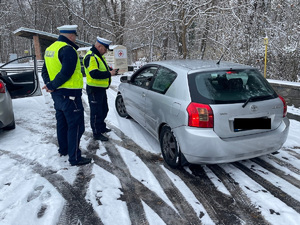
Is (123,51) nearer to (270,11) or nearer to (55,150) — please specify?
(270,11)

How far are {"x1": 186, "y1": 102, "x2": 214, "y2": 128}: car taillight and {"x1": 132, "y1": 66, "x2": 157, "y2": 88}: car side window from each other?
1.47 meters

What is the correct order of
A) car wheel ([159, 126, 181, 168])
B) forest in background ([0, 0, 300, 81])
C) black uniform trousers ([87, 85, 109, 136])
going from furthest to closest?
forest in background ([0, 0, 300, 81]), black uniform trousers ([87, 85, 109, 136]), car wheel ([159, 126, 181, 168])

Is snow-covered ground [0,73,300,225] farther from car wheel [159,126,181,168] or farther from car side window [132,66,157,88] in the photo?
car side window [132,66,157,88]

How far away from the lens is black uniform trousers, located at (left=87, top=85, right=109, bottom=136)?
436 cm

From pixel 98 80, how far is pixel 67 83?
3.48ft

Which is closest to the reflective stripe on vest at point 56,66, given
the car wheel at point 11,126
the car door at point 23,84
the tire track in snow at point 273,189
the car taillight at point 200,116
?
the car taillight at point 200,116

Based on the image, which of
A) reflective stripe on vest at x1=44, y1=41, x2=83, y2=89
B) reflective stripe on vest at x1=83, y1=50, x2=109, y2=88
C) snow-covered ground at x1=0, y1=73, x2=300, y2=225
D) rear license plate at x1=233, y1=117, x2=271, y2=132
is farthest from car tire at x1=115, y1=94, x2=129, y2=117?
rear license plate at x1=233, y1=117, x2=271, y2=132

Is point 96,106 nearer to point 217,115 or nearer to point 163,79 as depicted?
point 163,79

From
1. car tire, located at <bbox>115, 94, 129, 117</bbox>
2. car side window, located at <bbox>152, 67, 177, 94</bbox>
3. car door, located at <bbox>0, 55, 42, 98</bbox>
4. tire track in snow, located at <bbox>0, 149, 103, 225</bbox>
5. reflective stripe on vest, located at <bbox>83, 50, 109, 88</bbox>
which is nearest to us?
tire track in snow, located at <bbox>0, 149, 103, 225</bbox>

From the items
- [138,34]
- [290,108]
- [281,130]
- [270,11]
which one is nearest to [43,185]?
[281,130]

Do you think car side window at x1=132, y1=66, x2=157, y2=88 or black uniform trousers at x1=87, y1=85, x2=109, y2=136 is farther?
black uniform trousers at x1=87, y1=85, x2=109, y2=136

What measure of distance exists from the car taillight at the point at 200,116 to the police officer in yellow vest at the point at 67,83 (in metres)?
1.61

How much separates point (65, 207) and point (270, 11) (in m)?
12.1

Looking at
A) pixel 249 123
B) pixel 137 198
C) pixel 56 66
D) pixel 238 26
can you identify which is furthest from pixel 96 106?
pixel 238 26
